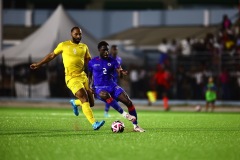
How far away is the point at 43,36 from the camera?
121 feet

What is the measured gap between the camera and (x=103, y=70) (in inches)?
656

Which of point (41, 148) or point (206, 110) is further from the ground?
point (41, 148)

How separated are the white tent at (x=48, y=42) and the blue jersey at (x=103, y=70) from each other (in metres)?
18.9

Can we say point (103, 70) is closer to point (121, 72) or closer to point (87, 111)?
point (121, 72)

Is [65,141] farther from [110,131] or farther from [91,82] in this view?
[91,82]

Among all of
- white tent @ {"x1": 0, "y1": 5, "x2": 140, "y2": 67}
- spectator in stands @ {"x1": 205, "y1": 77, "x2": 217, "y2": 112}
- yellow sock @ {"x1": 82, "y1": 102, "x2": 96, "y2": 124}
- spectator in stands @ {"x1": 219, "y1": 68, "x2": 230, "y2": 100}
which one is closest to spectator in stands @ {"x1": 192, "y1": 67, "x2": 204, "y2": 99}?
spectator in stands @ {"x1": 219, "y1": 68, "x2": 230, "y2": 100}

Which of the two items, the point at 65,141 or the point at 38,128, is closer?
the point at 65,141

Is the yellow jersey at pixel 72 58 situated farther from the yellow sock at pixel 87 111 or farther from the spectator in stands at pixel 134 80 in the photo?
the spectator in stands at pixel 134 80

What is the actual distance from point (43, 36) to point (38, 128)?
20.7 m

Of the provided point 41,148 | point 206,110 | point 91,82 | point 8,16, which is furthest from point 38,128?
point 8,16

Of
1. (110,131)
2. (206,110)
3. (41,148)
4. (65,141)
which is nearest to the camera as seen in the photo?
(41,148)

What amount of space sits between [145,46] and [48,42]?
865 centimetres

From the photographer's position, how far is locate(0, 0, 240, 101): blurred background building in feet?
112

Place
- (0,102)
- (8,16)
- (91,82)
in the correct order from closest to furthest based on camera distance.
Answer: (91,82) < (0,102) < (8,16)
